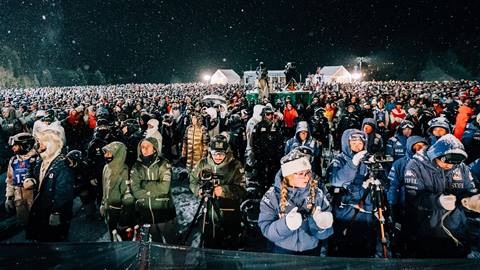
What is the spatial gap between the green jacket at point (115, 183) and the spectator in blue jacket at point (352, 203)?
253 centimetres

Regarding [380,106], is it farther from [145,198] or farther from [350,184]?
[145,198]

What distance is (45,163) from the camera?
3838 mm

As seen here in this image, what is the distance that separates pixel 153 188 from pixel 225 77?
323 feet

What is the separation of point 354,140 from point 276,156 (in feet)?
12.5

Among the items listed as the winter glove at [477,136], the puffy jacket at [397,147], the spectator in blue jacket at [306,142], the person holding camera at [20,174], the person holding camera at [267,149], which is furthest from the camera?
the person holding camera at [267,149]

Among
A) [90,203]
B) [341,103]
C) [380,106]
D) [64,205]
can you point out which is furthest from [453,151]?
[341,103]

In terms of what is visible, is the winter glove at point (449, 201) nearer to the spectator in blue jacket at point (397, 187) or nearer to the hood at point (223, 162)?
the spectator in blue jacket at point (397, 187)

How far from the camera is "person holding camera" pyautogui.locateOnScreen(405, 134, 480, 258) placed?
10.2 ft

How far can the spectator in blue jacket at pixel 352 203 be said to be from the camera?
379 centimetres

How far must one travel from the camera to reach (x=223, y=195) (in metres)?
4.05

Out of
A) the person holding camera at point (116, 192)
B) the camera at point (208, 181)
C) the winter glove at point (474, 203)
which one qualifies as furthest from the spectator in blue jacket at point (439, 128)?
the person holding camera at point (116, 192)

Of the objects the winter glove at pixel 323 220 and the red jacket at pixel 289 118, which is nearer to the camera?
the winter glove at pixel 323 220

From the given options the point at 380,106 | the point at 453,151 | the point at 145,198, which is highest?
the point at 380,106

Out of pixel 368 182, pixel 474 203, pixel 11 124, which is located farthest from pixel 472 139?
pixel 11 124
